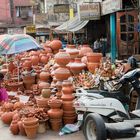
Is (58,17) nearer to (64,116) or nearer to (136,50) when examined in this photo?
(136,50)

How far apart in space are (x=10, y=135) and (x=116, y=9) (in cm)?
818

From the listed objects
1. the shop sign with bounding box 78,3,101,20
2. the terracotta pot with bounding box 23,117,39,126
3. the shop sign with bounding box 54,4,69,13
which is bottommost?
the terracotta pot with bounding box 23,117,39,126

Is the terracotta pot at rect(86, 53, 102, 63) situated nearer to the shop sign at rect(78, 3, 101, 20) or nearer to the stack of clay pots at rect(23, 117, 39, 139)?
the stack of clay pots at rect(23, 117, 39, 139)

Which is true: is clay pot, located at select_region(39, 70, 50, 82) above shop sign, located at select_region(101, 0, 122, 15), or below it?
below

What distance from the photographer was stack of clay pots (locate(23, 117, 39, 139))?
648 centimetres

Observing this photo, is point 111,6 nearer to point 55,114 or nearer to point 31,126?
point 55,114

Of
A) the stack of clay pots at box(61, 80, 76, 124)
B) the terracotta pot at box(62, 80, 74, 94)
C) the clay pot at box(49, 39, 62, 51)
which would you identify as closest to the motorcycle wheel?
the stack of clay pots at box(61, 80, 76, 124)

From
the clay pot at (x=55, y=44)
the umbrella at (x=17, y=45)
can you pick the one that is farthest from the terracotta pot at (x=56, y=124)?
the clay pot at (x=55, y=44)

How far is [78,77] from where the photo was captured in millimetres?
8023

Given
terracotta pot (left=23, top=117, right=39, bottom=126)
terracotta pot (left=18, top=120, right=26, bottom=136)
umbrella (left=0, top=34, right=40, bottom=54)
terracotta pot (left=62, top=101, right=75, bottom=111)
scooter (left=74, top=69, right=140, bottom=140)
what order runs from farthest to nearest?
umbrella (left=0, top=34, right=40, bottom=54) < terracotta pot (left=62, top=101, right=75, bottom=111) < terracotta pot (left=18, top=120, right=26, bottom=136) < terracotta pot (left=23, top=117, right=39, bottom=126) < scooter (left=74, top=69, right=140, bottom=140)

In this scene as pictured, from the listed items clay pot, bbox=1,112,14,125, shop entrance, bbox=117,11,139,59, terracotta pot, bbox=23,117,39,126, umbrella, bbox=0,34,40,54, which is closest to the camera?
terracotta pot, bbox=23,117,39,126

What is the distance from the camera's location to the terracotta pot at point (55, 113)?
6.90 m

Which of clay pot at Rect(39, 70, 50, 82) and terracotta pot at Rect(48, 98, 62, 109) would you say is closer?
terracotta pot at Rect(48, 98, 62, 109)

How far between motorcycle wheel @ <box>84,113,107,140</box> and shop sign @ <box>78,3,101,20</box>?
36.9 ft
